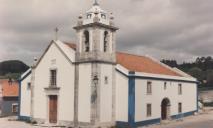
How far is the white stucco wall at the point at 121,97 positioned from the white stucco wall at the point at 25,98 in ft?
35.7

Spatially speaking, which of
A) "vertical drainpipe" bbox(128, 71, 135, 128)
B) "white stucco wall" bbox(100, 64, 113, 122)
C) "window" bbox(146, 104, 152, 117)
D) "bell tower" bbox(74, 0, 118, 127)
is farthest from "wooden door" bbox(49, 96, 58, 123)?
"window" bbox(146, 104, 152, 117)

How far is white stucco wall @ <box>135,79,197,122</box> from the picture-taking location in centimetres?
3466

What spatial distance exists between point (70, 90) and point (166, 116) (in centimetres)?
1082

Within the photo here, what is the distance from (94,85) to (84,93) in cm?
145

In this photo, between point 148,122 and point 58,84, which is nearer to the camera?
point 148,122

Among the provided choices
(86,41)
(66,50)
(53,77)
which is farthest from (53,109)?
(86,41)

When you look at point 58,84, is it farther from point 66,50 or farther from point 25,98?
point 25,98

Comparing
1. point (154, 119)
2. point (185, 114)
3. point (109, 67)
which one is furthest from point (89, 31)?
point (185, 114)

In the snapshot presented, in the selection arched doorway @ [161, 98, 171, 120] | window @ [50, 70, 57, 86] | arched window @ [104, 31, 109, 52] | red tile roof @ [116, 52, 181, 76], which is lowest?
arched doorway @ [161, 98, 171, 120]

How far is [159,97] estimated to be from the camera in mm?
38000

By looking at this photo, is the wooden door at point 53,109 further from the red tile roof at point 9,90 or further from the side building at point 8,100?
the red tile roof at point 9,90

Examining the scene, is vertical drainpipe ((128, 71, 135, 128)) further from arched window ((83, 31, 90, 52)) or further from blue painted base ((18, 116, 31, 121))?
blue painted base ((18, 116, 31, 121))

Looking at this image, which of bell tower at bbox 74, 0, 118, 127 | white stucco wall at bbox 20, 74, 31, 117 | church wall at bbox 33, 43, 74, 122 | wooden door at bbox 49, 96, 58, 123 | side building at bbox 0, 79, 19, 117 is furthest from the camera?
side building at bbox 0, 79, 19, 117

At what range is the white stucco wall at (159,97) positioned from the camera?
34656 mm
